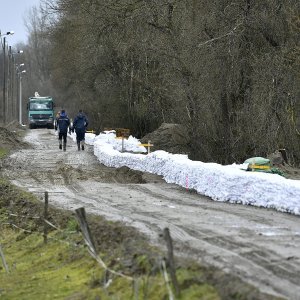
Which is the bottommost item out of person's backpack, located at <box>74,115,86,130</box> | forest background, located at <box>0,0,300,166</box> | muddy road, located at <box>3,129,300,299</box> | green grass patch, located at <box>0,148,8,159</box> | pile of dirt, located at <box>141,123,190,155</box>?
green grass patch, located at <box>0,148,8,159</box>

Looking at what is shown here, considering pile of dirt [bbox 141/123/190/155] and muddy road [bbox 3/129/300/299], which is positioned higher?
pile of dirt [bbox 141/123/190/155]

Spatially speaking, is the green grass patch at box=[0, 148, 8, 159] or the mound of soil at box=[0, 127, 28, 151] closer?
the green grass patch at box=[0, 148, 8, 159]

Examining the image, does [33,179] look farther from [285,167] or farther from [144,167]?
[285,167]

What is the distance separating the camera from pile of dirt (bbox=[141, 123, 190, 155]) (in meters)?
32.4

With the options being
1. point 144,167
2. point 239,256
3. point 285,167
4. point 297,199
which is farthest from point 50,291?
point 144,167

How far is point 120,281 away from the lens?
9.25 metres

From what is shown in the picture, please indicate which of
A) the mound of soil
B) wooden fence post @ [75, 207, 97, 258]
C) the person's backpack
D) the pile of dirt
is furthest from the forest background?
wooden fence post @ [75, 207, 97, 258]

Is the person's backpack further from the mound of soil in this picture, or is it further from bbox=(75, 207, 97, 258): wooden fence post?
bbox=(75, 207, 97, 258): wooden fence post

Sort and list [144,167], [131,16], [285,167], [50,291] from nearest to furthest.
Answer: [50,291] → [285,167] → [144,167] → [131,16]

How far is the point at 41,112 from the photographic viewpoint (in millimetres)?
76500

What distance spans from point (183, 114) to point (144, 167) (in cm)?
992

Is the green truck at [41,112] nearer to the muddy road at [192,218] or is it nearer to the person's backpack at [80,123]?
Result: the person's backpack at [80,123]

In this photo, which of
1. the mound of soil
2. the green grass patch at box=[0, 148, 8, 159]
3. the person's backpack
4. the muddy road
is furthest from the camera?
the mound of soil

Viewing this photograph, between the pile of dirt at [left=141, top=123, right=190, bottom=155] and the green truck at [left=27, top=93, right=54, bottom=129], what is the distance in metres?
40.6
